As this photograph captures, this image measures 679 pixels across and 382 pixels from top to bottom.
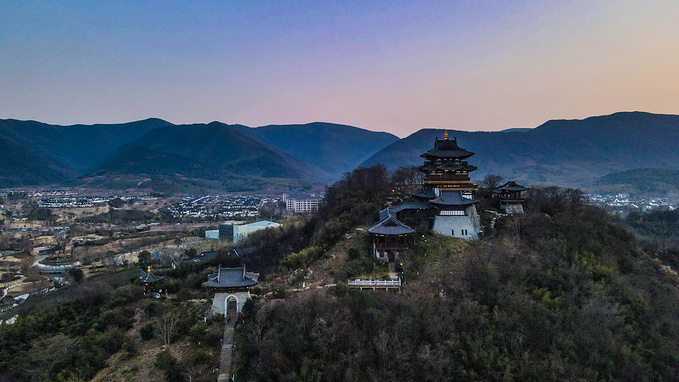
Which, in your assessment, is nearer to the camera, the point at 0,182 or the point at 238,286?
the point at 238,286

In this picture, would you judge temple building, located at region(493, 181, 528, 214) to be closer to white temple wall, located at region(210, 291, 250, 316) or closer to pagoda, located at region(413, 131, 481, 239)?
pagoda, located at region(413, 131, 481, 239)

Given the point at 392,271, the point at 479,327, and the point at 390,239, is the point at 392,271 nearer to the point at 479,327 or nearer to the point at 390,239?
the point at 390,239

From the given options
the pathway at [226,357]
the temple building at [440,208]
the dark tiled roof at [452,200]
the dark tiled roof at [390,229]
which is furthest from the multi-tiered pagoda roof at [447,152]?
the pathway at [226,357]

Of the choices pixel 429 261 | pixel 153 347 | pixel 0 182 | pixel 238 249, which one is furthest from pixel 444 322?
pixel 0 182

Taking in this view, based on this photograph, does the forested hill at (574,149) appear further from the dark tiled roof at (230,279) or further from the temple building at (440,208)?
the dark tiled roof at (230,279)

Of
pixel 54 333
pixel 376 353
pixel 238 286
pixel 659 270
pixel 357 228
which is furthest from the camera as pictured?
pixel 357 228

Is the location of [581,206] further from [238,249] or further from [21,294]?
[21,294]
